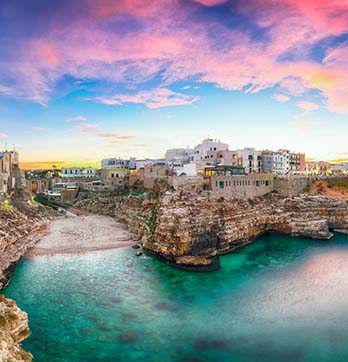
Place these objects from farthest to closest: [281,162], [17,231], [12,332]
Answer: [281,162]
[17,231]
[12,332]

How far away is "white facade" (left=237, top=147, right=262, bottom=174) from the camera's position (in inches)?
2652

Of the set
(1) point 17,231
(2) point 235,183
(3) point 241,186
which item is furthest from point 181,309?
(3) point 241,186

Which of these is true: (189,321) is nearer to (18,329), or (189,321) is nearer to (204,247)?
(18,329)

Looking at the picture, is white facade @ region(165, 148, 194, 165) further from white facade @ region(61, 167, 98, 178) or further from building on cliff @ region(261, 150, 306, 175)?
white facade @ region(61, 167, 98, 178)

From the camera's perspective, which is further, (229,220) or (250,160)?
(250,160)

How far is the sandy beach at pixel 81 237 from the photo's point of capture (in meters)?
38.9

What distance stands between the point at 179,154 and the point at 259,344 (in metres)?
62.3

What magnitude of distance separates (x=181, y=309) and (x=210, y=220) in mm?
15273

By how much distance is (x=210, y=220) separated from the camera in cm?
3781

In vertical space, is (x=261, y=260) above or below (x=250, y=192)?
below

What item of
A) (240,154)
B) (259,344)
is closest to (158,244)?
(259,344)

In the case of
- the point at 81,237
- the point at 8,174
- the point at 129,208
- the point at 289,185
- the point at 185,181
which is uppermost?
the point at 8,174

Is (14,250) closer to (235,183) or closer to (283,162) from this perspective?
(235,183)

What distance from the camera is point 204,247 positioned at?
35562mm
